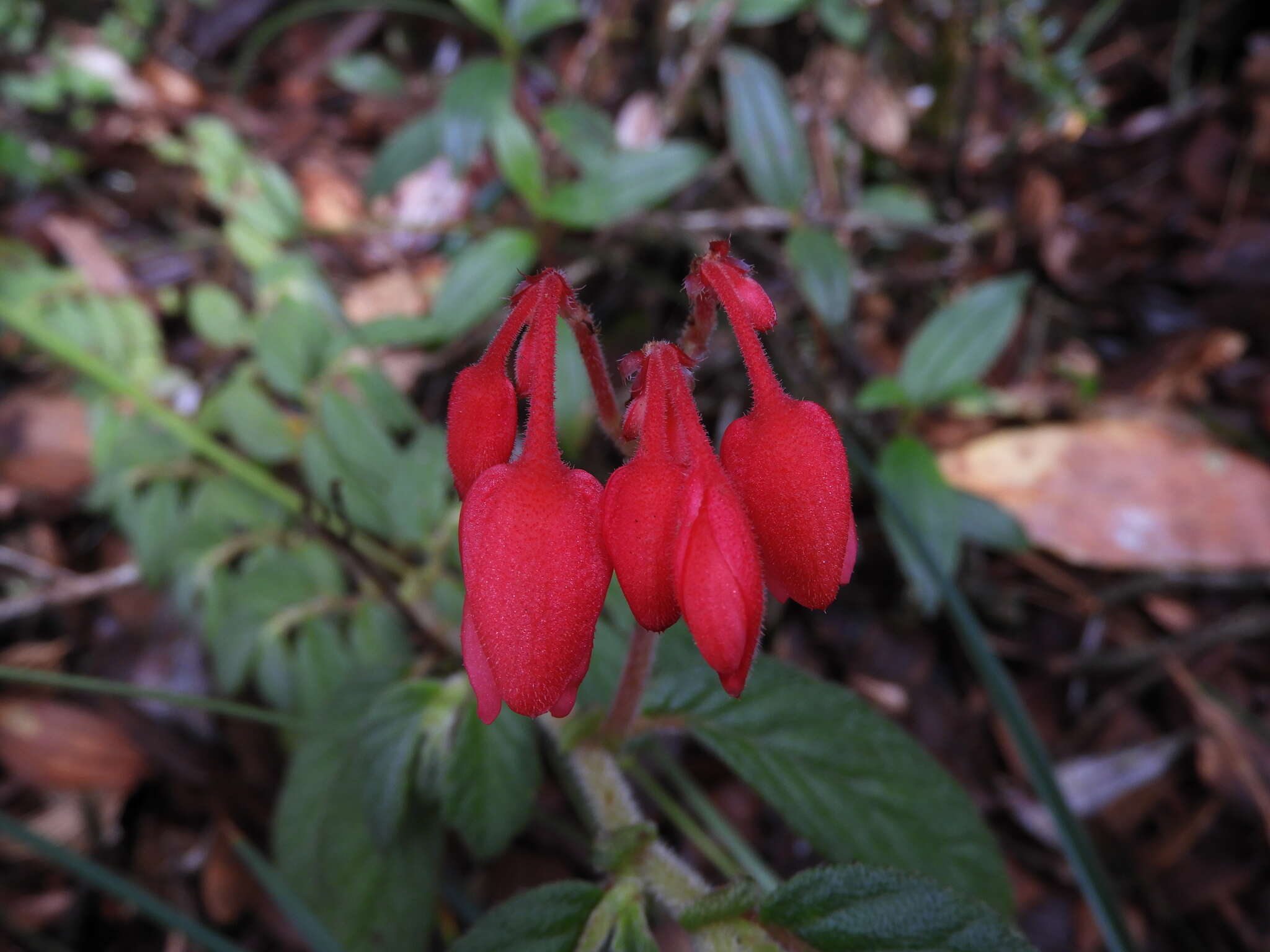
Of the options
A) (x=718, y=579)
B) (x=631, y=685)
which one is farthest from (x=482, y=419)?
(x=631, y=685)

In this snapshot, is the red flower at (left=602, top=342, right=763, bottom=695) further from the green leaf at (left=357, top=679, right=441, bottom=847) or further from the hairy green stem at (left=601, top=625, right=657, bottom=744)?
the green leaf at (left=357, top=679, right=441, bottom=847)

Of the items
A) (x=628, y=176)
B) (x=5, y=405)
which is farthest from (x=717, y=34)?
(x=5, y=405)

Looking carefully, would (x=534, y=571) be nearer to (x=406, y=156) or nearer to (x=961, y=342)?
(x=961, y=342)

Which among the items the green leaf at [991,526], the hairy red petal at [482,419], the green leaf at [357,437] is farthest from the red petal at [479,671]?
the green leaf at [991,526]

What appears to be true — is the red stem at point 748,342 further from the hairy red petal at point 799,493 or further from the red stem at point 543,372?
the red stem at point 543,372

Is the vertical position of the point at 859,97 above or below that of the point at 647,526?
below

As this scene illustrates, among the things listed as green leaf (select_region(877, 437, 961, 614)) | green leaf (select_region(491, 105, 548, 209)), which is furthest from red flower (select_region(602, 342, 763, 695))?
green leaf (select_region(491, 105, 548, 209))
